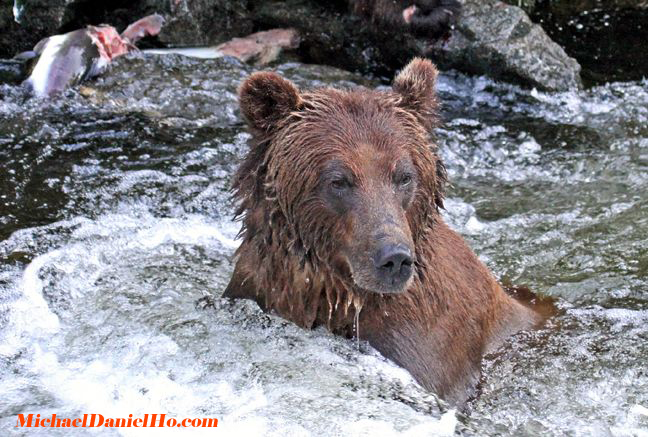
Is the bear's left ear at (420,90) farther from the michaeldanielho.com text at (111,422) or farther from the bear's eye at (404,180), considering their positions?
the michaeldanielho.com text at (111,422)

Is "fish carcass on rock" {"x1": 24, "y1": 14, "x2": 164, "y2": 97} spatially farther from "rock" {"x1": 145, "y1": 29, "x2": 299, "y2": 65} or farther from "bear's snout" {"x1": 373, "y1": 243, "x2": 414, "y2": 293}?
"bear's snout" {"x1": 373, "y1": 243, "x2": 414, "y2": 293}

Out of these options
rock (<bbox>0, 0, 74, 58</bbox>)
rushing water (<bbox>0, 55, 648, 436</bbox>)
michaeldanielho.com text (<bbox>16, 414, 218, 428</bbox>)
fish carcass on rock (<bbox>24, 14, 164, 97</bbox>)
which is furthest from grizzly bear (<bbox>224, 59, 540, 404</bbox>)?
rock (<bbox>0, 0, 74, 58</bbox>)

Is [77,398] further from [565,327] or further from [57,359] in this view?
[565,327]

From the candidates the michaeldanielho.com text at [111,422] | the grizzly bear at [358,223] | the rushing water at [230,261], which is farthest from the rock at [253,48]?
the michaeldanielho.com text at [111,422]

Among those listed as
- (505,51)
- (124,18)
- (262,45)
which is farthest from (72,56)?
(505,51)

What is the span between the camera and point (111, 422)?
15.4 feet

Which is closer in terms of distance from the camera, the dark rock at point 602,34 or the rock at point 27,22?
the rock at point 27,22

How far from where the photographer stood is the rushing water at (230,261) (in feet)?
16.0

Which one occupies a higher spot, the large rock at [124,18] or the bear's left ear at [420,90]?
the bear's left ear at [420,90]

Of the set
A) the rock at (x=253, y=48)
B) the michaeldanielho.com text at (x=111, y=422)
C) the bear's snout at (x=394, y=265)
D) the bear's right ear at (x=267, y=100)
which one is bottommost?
the michaeldanielho.com text at (x=111, y=422)

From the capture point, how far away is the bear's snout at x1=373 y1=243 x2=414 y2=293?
421 centimetres

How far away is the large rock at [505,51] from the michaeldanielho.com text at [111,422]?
6003mm

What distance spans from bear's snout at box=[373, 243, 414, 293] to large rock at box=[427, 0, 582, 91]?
18.6 ft

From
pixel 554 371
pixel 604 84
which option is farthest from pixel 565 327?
pixel 604 84
